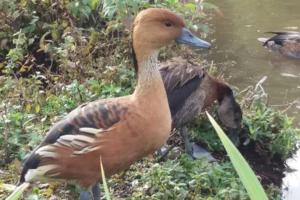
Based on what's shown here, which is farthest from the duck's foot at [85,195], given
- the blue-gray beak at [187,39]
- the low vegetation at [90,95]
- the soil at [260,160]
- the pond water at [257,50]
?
the pond water at [257,50]

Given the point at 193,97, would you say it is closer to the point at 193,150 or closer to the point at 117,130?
the point at 193,150

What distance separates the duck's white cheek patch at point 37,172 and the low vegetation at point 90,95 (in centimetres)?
35

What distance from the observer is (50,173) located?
3764mm

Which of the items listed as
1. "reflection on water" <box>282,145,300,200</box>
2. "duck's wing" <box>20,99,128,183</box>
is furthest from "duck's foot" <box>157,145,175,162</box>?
"duck's wing" <box>20,99,128,183</box>

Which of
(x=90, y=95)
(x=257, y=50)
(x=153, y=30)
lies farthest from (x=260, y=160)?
(x=257, y=50)

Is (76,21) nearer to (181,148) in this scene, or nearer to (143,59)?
(181,148)

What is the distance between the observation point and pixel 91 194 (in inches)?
158

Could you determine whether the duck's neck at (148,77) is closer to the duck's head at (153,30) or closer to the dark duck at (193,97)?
the duck's head at (153,30)

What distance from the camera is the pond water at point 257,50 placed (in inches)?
297

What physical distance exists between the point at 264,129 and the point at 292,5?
5.42 m

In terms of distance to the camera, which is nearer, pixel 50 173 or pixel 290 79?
pixel 50 173

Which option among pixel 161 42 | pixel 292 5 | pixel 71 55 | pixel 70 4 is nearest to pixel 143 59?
pixel 161 42

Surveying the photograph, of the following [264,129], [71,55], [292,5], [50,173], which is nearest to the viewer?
[50,173]

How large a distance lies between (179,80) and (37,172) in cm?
168
